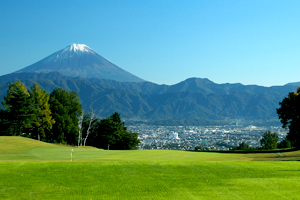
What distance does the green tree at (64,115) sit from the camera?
58062 mm

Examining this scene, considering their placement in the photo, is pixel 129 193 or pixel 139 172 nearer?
pixel 129 193

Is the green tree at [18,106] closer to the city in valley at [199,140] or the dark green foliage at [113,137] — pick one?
the dark green foliage at [113,137]

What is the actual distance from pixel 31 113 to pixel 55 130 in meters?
10.0

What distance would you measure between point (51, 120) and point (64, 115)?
4346 mm

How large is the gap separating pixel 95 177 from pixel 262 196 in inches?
298

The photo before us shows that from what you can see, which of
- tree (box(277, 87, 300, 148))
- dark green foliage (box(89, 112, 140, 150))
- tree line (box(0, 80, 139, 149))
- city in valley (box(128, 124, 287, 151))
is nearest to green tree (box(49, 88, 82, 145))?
tree line (box(0, 80, 139, 149))

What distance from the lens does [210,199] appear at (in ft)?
38.9

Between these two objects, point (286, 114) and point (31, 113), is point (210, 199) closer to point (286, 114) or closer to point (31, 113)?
point (286, 114)

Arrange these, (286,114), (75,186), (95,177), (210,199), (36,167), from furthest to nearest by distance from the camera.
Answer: (286,114)
(36,167)
(95,177)
(75,186)
(210,199)

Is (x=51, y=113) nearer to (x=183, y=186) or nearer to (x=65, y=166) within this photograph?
(x=65, y=166)

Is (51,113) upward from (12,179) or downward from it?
upward

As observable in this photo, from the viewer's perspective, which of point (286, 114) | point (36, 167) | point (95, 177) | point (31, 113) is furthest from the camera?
point (31, 113)

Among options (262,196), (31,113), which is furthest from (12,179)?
(31,113)

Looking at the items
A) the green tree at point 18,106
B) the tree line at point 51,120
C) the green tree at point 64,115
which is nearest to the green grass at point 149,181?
the green tree at point 18,106
